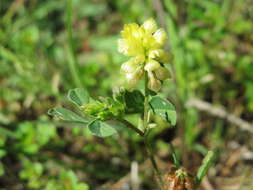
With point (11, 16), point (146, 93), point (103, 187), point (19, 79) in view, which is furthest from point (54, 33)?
point (146, 93)

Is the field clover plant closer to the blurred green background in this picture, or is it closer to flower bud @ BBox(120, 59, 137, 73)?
flower bud @ BBox(120, 59, 137, 73)

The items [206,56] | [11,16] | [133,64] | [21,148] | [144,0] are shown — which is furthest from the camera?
[11,16]

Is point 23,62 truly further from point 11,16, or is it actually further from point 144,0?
point 144,0

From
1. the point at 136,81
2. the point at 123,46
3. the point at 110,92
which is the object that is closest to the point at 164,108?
the point at 136,81

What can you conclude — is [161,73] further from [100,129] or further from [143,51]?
[100,129]

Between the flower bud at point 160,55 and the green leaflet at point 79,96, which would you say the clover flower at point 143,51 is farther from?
the green leaflet at point 79,96
